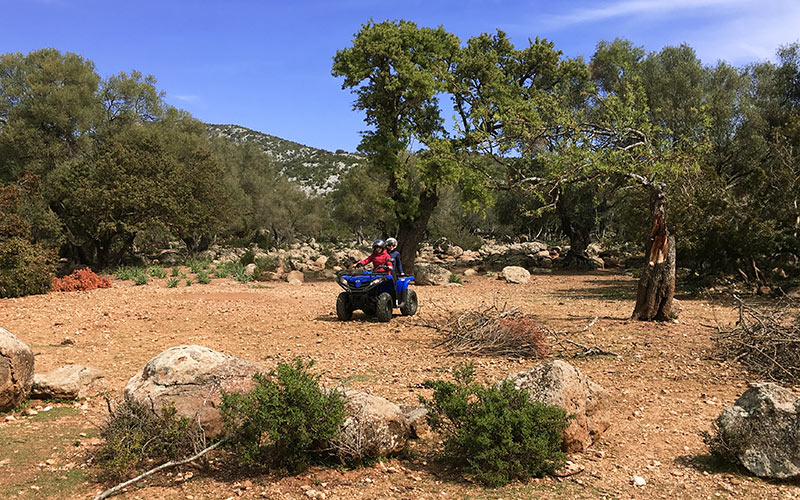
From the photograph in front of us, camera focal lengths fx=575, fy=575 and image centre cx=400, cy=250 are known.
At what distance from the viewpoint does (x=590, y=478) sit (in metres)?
4.35

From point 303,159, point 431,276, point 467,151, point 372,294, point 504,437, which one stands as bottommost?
point 431,276

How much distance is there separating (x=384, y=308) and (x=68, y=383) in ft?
19.9

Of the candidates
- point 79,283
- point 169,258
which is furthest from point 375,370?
point 169,258

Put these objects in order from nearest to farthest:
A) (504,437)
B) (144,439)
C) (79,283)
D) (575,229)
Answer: (504,437), (144,439), (79,283), (575,229)

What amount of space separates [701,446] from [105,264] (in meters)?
26.0

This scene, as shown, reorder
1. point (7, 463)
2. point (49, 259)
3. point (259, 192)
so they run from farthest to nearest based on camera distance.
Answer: point (259, 192)
point (49, 259)
point (7, 463)

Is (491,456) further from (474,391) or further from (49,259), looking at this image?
(49,259)

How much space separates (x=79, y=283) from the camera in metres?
16.8

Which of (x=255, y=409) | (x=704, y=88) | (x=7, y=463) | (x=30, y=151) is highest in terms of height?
(x=704, y=88)

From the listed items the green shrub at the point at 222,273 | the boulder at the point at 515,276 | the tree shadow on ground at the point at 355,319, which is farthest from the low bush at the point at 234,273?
the boulder at the point at 515,276

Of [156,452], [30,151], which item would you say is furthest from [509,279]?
[30,151]

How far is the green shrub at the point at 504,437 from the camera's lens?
4273mm

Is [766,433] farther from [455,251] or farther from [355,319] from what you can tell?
[455,251]

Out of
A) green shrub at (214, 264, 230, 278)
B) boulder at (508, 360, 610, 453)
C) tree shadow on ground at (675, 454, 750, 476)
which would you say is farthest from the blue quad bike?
green shrub at (214, 264, 230, 278)
